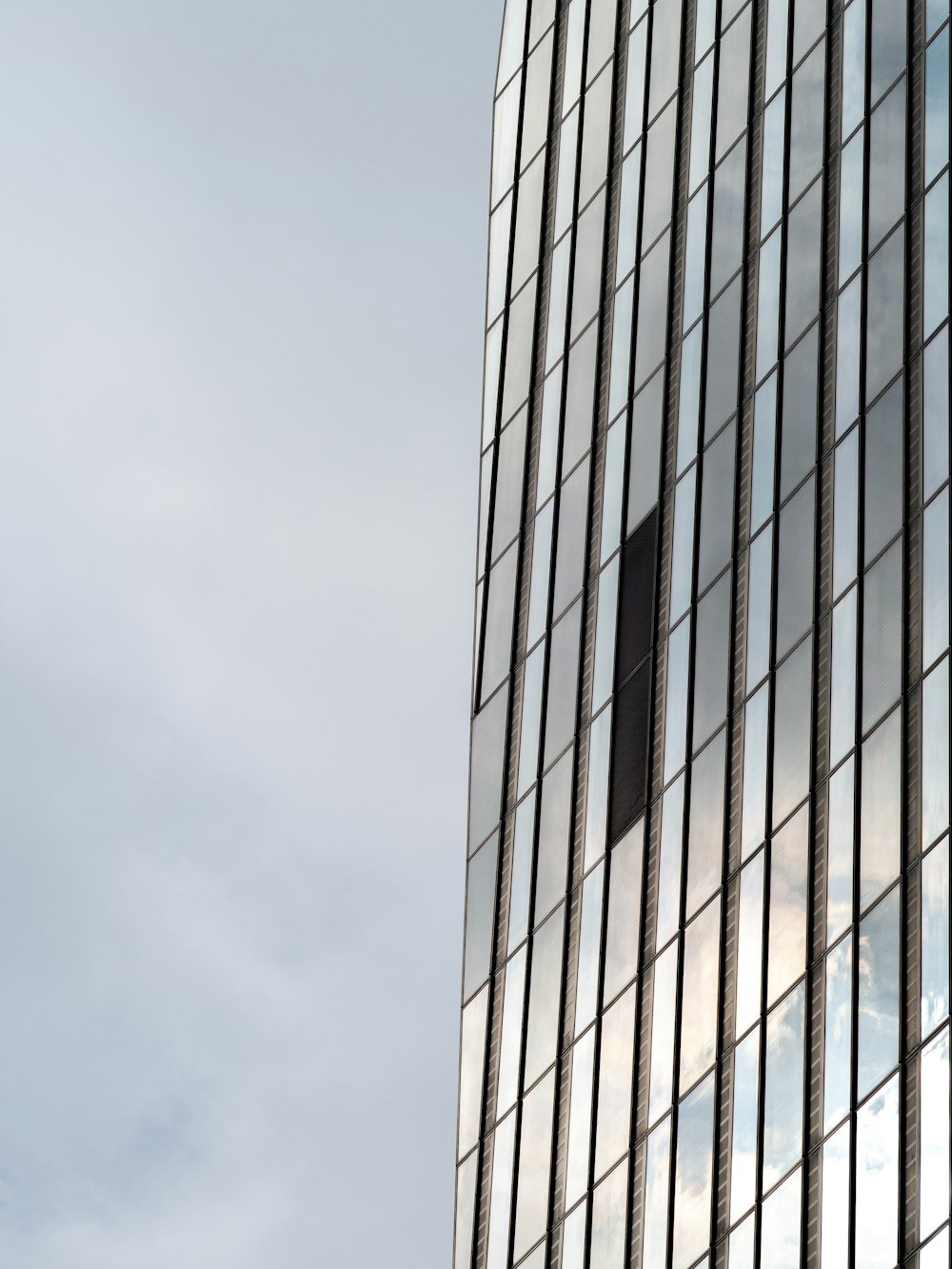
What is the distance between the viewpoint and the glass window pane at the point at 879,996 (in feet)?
97.3

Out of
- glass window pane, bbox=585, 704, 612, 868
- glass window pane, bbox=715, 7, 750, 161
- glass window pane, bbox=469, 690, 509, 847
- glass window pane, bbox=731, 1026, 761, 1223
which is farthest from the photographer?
glass window pane, bbox=469, 690, 509, 847

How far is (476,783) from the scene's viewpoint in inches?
1809

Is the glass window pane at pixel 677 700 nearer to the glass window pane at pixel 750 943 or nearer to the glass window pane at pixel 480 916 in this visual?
the glass window pane at pixel 750 943

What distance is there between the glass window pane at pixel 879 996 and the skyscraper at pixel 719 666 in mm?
67

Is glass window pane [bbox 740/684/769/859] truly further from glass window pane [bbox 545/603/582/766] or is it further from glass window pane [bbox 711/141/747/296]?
glass window pane [bbox 711/141/747/296]

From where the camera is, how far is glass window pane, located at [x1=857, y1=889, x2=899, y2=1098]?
2967 centimetres

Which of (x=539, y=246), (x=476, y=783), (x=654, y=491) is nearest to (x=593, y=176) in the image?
(x=539, y=246)

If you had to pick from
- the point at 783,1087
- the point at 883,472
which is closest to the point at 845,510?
the point at 883,472

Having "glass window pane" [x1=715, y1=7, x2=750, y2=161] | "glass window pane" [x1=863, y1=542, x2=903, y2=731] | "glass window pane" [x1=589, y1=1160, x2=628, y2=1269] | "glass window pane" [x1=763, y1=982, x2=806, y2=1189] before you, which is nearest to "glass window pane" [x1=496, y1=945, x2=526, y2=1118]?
"glass window pane" [x1=589, y1=1160, x2=628, y2=1269]

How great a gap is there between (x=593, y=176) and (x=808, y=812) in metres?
20.8

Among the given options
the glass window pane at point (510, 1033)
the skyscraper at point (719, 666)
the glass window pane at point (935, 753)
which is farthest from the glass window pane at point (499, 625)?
the glass window pane at point (935, 753)

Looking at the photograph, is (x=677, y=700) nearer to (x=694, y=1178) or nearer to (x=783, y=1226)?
(x=694, y=1178)

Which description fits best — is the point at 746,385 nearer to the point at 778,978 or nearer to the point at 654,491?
the point at 654,491

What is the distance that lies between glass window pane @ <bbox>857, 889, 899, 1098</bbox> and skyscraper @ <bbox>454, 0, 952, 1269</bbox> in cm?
7
